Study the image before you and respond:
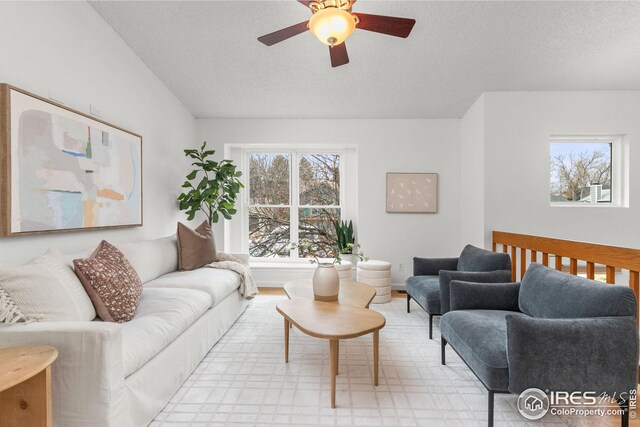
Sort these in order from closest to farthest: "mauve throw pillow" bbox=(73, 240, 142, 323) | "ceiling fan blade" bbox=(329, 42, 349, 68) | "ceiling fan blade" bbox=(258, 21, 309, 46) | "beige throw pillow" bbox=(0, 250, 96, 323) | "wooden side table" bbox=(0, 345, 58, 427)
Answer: "wooden side table" bbox=(0, 345, 58, 427)
"beige throw pillow" bbox=(0, 250, 96, 323)
"mauve throw pillow" bbox=(73, 240, 142, 323)
"ceiling fan blade" bbox=(258, 21, 309, 46)
"ceiling fan blade" bbox=(329, 42, 349, 68)

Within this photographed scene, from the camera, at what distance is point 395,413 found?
5.53ft

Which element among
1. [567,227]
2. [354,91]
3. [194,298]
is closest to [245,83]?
[354,91]

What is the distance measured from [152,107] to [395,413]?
3.59 m

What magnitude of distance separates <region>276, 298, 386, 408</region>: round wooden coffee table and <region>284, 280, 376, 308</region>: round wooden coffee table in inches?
4.7

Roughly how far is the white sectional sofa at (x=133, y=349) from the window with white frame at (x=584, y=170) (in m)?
4.04

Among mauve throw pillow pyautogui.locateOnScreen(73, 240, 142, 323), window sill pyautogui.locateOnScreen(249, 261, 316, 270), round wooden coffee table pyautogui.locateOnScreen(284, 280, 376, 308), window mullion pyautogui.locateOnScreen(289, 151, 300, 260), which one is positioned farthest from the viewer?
window mullion pyautogui.locateOnScreen(289, 151, 300, 260)

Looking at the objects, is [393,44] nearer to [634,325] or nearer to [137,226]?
[634,325]

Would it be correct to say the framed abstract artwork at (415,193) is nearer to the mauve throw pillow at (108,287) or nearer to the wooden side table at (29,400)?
the mauve throw pillow at (108,287)

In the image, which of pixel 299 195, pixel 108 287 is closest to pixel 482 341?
pixel 108 287

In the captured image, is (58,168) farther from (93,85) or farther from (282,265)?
(282,265)

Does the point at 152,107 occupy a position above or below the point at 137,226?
above

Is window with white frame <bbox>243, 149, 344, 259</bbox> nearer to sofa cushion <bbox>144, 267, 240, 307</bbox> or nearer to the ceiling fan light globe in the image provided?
sofa cushion <bbox>144, 267, 240, 307</bbox>

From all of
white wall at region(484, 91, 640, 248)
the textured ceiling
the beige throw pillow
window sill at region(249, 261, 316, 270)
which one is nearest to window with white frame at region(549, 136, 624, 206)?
white wall at region(484, 91, 640, 248)

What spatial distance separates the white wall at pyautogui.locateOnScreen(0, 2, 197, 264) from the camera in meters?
1.81
